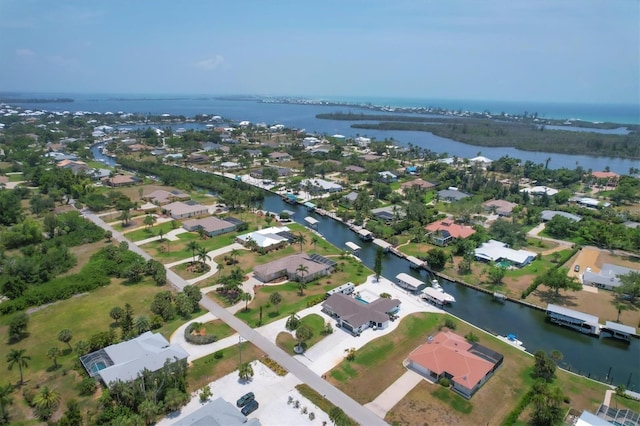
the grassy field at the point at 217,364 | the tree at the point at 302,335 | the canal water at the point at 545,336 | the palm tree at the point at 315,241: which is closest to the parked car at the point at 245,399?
the grassy field at the point at 217,364

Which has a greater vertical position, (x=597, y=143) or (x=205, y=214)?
(x=597, y=143)

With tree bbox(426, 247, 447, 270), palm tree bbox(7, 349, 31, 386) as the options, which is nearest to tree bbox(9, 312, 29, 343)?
palm tree bbox(7, 349, 31, 386)

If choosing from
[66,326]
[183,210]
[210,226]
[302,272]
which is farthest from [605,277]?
[183,210]

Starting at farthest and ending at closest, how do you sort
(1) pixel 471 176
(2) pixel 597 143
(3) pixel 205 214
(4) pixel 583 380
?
(2) pixel 597 143, (1) pixel 471 176, (3) pixel 205 214, (4) pixel 583 380

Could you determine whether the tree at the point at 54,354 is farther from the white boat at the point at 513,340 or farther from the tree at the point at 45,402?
the white boat at the point at 513,340

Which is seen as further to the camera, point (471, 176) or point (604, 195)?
point (471, 176)

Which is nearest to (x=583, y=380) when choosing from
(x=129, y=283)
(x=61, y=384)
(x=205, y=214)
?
(x=61, y=384)

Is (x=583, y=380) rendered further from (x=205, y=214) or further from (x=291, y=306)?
(x=205, y=214)
